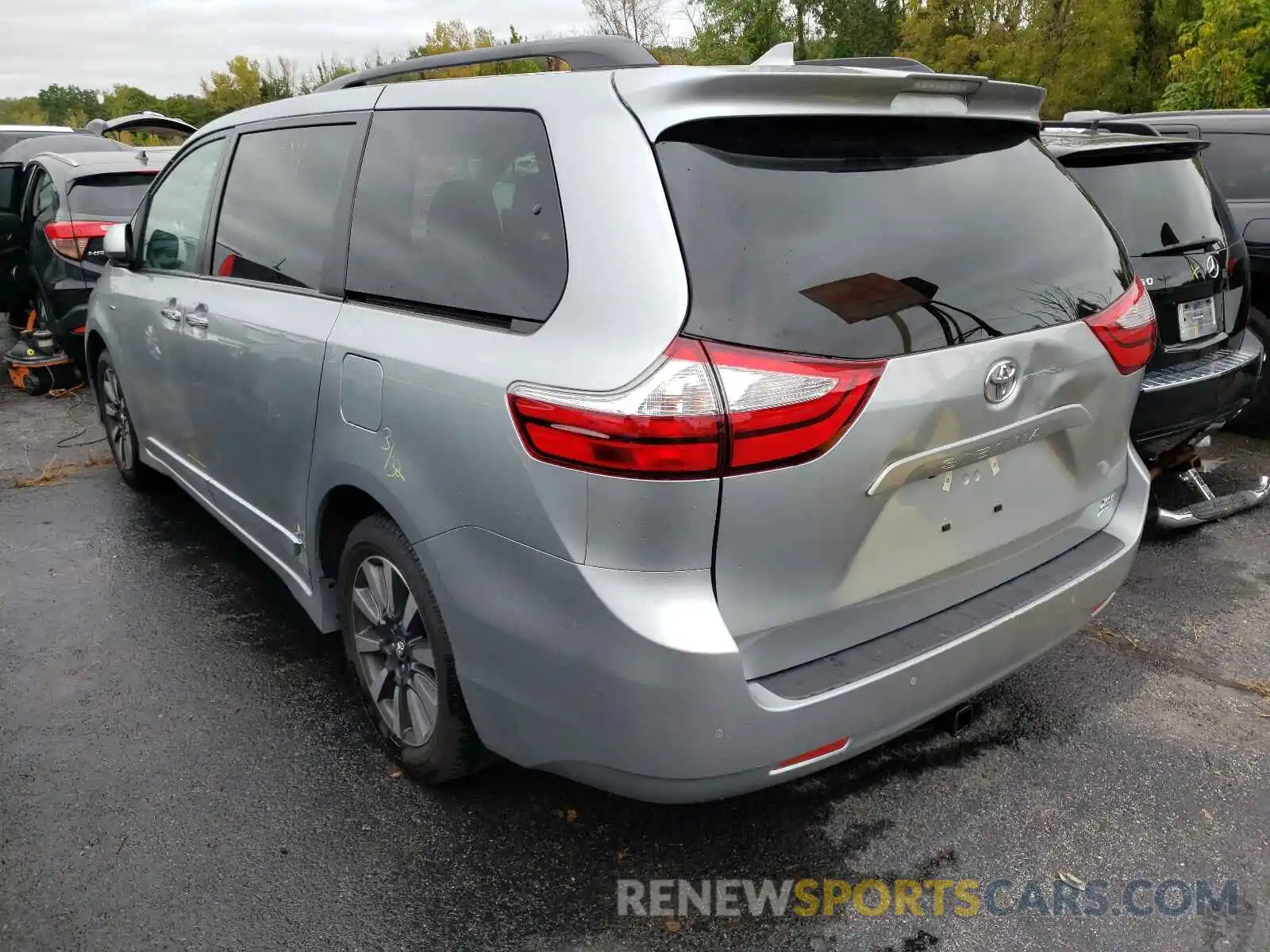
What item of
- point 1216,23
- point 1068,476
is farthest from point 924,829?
point 1216,23

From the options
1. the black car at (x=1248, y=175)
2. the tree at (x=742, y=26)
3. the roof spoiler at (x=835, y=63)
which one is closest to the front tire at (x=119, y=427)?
the roof spoiler at (x=835, y=63)

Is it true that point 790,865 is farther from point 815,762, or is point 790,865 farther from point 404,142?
point 404,142

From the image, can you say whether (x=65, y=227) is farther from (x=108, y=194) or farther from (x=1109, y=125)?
(x=1109, y=125)

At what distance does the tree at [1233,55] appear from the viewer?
13.9 m

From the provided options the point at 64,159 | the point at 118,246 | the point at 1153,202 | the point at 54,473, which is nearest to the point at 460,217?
the point at 118,246

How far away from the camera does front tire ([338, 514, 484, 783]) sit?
2.44 meters

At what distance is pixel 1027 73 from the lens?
2362cm

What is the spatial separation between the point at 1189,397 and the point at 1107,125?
2.82m

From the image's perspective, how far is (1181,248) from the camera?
4180 mm

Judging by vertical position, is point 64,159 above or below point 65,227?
above

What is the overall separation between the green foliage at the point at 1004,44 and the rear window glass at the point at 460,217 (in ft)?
1.29

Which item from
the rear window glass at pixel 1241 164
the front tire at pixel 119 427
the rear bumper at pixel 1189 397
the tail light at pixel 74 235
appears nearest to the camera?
the rear bumper at pixel 1189 397

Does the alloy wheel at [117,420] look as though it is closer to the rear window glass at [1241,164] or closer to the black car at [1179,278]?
the black car at [1179,278]

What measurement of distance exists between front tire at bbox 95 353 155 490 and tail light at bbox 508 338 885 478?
3784 mm
